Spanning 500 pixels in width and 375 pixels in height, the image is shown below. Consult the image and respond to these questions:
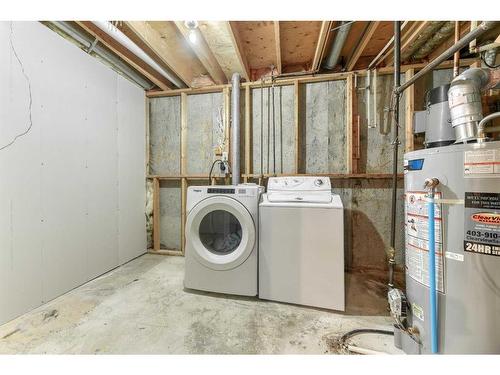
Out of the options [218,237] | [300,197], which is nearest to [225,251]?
[218,237]

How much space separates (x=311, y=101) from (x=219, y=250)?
2030mm

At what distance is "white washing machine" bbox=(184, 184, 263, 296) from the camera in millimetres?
1838

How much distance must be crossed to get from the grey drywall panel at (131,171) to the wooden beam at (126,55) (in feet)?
0.94

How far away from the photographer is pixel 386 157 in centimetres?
246

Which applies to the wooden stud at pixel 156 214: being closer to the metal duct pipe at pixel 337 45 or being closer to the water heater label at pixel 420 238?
the metal duct pipe at pixel 337 45

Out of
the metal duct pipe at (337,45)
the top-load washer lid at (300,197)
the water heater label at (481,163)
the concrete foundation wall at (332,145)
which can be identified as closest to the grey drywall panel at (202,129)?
the concrete foundation wall at (332,145)

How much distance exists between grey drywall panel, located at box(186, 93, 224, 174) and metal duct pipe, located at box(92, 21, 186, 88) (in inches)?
12.3

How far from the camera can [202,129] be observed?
2916 mm

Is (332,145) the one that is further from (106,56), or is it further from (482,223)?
(106,56)

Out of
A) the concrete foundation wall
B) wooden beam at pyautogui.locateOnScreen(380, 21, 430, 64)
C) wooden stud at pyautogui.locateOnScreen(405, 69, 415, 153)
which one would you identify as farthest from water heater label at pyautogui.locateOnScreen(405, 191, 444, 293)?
wooden beam at pyautogui.locateOnScreen(380, 21, 430, 64)

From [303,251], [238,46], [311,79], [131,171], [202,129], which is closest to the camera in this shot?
[303,251]

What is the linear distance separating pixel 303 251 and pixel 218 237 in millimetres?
930

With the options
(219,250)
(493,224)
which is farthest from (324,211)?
(219,250)
